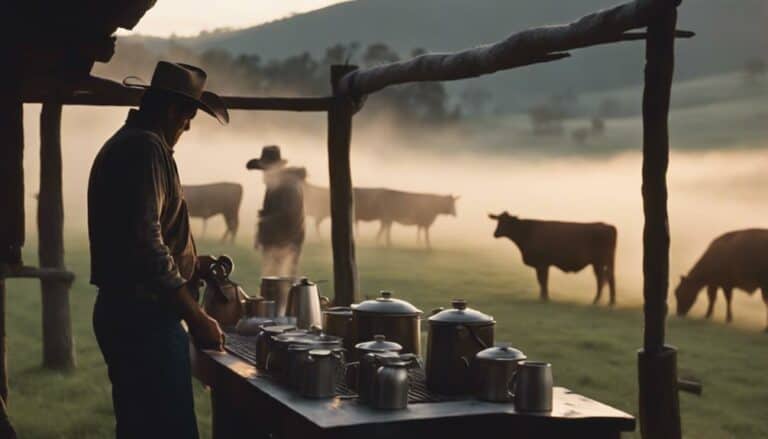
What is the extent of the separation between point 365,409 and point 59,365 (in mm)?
7078

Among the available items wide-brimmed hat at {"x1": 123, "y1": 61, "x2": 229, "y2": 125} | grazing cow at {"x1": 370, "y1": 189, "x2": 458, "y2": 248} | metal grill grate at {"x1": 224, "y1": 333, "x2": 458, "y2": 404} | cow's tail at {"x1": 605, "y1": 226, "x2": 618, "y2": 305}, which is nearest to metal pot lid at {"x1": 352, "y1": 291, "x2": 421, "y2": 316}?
metal grill grate at {"x1": 224, "y1": 333, "x2": 458, "y2": 404}

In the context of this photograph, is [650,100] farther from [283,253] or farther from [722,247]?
[722,247]

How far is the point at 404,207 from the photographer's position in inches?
1222

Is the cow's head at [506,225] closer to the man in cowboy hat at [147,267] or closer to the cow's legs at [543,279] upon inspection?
the cow's legs at [543,279]

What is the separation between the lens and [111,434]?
7684mm

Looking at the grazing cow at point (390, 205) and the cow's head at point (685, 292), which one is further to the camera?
the grazing cow at point (390, 205)

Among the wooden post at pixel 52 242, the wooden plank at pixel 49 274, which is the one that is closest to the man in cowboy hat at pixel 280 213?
the wooden post at pixel 52 242

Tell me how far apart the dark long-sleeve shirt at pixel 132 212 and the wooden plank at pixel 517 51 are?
81.8 inches

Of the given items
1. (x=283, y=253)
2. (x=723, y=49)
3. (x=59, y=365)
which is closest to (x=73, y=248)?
(x=283, y=253)

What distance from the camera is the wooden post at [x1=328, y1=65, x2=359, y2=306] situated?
8.35m

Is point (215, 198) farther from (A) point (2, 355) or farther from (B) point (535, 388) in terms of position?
(B) point (535, 388)

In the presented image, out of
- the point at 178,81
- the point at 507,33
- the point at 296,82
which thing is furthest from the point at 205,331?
the point at 507,33

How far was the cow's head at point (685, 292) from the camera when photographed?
1631 cm

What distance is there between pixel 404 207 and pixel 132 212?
26974 mm
